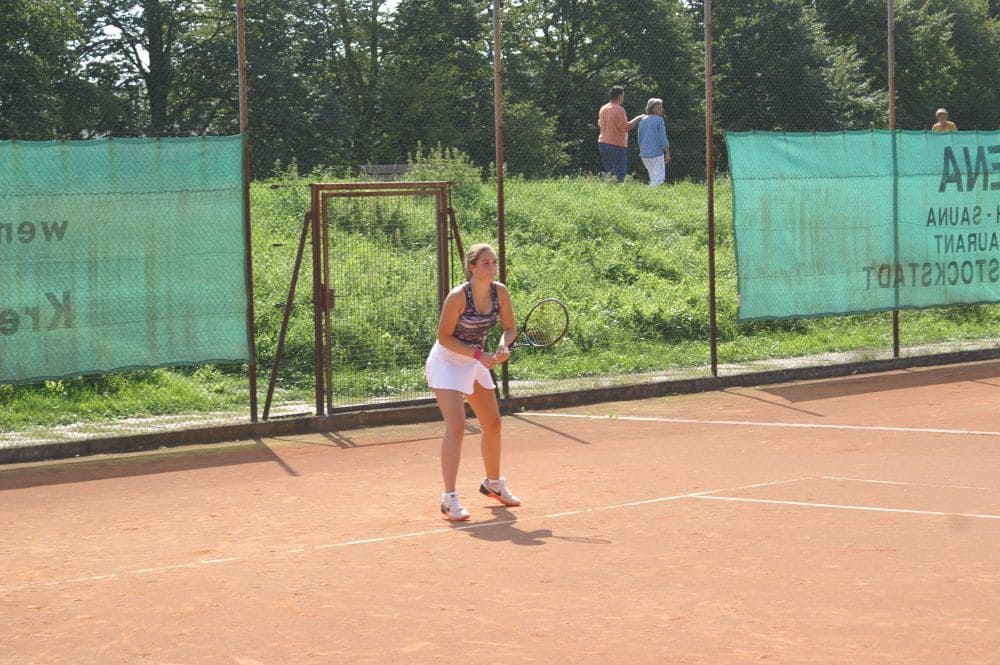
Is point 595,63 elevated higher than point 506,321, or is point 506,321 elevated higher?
point 595,63

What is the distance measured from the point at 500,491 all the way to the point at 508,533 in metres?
0.84

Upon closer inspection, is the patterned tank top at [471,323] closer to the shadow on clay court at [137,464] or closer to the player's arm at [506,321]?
the player's arm at [506,321]

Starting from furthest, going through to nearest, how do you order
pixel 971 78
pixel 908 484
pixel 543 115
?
pixel 971 78
pixel 543 115
pixel 908 484

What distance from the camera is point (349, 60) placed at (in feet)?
85.1

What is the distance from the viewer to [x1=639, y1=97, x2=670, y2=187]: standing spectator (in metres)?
21.2

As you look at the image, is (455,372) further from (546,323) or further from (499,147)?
(546,323)

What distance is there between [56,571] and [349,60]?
758 inches

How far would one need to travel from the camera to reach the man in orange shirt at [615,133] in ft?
67.7

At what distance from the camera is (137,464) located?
448 inches

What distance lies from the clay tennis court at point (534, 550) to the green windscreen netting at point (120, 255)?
93 cm

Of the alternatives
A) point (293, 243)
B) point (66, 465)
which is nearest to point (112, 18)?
point (293, 243)

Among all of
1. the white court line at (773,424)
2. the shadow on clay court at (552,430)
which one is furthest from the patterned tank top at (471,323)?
the white court line at (773,424)

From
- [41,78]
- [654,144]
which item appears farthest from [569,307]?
[41,78]

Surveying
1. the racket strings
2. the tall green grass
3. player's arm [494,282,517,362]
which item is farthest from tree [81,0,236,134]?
player's arm [494,282,517,362]
